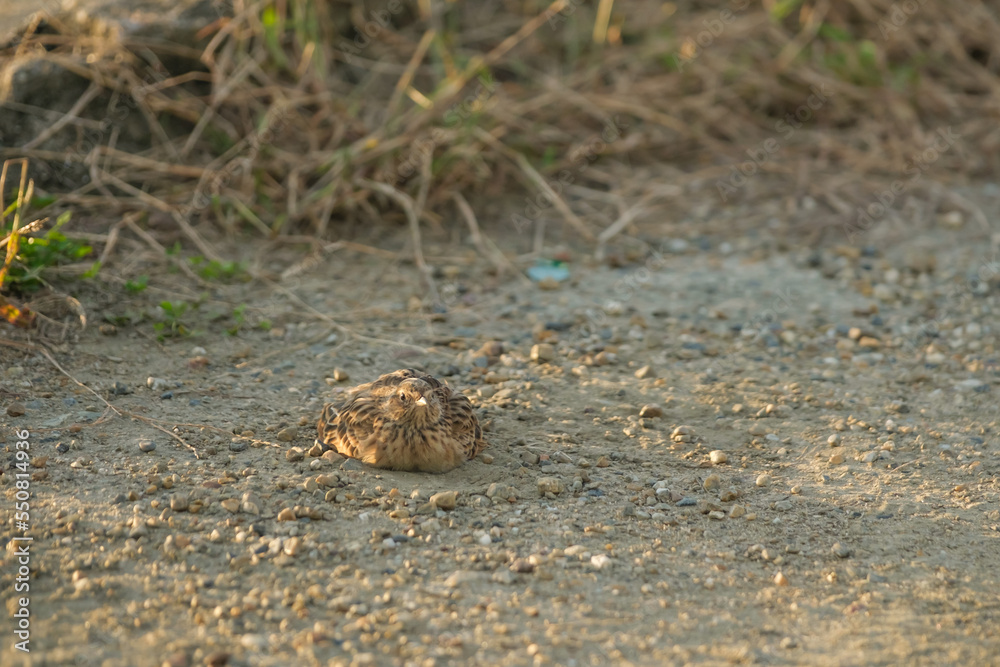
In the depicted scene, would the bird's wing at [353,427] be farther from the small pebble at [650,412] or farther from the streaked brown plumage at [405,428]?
the small pebble at [650,412]

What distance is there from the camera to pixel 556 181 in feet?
21.9

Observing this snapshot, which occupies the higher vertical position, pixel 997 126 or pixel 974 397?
pixel 997 126

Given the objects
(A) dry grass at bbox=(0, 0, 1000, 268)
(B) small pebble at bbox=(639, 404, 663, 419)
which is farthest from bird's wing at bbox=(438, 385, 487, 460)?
(A) dry grass at bbox=(0, 0, 1000, 268)

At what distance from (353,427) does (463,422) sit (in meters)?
0.42

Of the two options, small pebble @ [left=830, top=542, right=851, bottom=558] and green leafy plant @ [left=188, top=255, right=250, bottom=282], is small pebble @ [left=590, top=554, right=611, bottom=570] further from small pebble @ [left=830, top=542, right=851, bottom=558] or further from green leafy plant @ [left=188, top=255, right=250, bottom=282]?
green leafy plant @ [left=188, top=255, right=250, bottom=282]

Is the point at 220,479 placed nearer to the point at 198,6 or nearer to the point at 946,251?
the point at 198,6

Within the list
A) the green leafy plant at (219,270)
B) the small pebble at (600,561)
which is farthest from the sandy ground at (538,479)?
the green leafy plant at (219,270)

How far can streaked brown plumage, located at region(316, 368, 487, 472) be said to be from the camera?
3809mm

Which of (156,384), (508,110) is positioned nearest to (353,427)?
(156,384)

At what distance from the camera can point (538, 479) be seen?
3.88m

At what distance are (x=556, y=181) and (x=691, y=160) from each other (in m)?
1.06

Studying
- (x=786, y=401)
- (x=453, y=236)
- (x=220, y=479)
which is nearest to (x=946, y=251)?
(x=786, y=401)

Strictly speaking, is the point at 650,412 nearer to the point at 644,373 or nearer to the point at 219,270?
the point at 644,373

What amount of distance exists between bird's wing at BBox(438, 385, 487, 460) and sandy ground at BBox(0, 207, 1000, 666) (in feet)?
0.35
